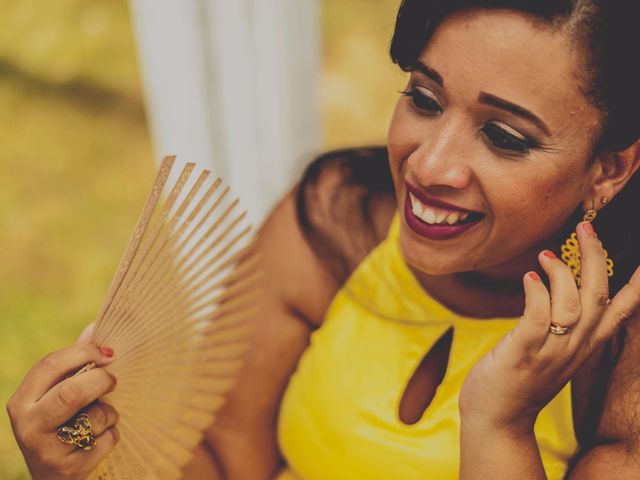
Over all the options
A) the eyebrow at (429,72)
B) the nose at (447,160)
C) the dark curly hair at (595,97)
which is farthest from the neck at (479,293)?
the eyebrow at (429,72)

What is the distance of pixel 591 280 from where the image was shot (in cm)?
127

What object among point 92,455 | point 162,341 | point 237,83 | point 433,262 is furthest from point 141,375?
point 237,83

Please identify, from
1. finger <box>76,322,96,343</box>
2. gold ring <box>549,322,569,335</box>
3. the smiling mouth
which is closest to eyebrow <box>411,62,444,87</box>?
the smiling mouth

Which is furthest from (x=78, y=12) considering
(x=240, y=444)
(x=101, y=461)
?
(x=101, y=461)

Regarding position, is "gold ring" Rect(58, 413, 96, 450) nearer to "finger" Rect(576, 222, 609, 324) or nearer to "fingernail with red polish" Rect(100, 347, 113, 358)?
"fingernail with red polish" Rect(100, 347, 113, 358)

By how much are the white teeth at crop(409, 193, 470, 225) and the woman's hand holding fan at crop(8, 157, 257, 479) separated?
32cm

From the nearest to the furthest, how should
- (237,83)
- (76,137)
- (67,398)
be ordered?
(67,398) → (237,83) → (76,137)

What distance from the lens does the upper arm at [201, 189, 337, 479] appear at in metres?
1.76

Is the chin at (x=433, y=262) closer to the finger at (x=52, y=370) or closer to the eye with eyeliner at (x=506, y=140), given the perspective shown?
the eye with eyeliner at (x=506, y=140)

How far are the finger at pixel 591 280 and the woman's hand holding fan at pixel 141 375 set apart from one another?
59 cm

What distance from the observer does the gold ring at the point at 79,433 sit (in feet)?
4.00

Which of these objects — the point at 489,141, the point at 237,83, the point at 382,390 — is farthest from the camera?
the point at 237,83

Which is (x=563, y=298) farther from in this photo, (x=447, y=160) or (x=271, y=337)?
(x=271, y=337)

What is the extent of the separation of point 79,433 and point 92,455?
51 millimetres
